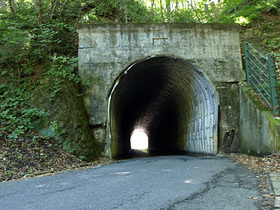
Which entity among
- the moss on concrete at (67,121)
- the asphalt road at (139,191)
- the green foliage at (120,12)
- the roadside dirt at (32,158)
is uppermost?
the green foliage at (120,12)

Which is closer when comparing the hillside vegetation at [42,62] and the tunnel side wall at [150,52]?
the hillside vegetation at [42,62]

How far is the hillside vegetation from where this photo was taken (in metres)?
6.37

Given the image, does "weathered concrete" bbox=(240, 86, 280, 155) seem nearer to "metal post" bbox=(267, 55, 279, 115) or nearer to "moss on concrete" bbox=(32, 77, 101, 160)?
"metal post" bbox=(267, 55, 279, 115)

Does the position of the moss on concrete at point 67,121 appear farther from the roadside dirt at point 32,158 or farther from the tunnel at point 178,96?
the tunnel at point 178,96

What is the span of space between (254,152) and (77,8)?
9.82 metres

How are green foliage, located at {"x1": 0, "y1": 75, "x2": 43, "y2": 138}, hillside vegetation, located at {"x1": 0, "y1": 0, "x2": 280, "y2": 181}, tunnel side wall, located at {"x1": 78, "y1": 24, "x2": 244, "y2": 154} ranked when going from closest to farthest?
hillside vegetation, located at {"x1": 0, "y1": 0, "x2": 280, "y2": 181} → green foliage, located at {"x1": 0, "y1": 75, "x2": 43, "y2": 138} → tunnel side wall, located at {"x1": 78, "y1": 24, "x2": 244, "y2": 154}

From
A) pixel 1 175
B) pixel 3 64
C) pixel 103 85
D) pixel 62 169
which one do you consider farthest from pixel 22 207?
pixel 3 64

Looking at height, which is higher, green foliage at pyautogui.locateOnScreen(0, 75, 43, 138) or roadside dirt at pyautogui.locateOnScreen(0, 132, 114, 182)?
green foliage at pyautogui.locateOnScreen(0, 75, 43, 138)

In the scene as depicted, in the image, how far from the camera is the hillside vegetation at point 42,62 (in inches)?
251

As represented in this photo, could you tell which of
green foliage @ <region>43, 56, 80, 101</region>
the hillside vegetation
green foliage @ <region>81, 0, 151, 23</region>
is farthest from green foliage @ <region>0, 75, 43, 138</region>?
green foliage @ <region>81, 0, 151, 23</region>

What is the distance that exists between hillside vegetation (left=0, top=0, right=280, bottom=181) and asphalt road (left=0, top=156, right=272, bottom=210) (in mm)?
1415

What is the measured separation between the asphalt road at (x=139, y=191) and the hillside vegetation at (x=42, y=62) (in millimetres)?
1415

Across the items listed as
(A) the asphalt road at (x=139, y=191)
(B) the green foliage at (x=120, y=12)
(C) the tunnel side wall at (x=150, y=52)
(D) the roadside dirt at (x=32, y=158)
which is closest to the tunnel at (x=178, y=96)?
(C) the tunnel side wall at (x=150, y=52)

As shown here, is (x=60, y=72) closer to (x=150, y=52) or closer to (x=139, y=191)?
(x=150, y=52)
